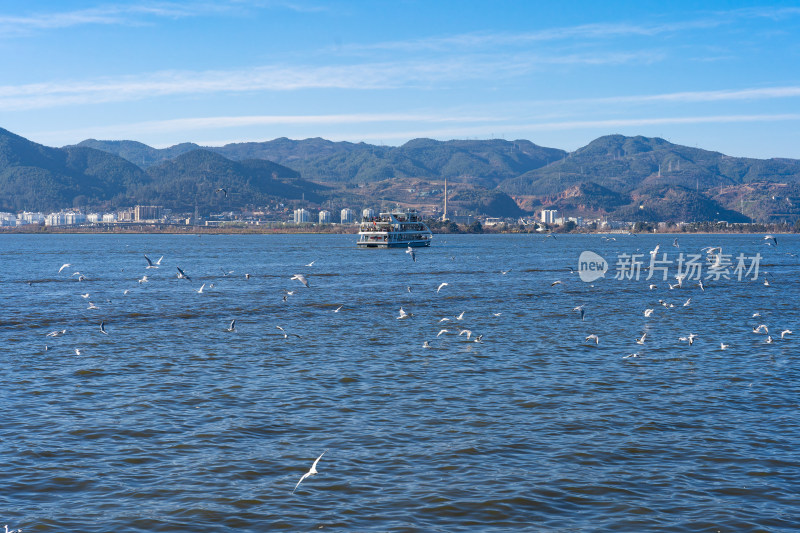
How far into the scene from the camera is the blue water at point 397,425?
1322 cm

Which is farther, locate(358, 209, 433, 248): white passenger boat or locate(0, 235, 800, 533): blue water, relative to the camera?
locate(358, 209, 433, 248): white passenger boat

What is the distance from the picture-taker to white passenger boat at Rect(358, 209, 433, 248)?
142 m

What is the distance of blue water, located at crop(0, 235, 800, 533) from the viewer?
1322cm

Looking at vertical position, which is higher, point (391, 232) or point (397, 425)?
point (391, 232)

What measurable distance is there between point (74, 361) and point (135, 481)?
44.0 feet

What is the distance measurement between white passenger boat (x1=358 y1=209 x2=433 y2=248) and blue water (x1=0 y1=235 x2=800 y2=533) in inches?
4051

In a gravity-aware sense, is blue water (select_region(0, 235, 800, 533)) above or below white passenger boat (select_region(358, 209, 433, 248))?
below

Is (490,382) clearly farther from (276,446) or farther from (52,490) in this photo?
(52,490)

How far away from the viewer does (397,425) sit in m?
18.2

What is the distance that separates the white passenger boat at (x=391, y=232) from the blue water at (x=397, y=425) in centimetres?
10290

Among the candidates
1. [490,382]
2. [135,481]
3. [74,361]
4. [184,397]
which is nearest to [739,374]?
[490,382]

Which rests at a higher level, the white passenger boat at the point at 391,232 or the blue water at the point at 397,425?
the white passenger boat at the point at 391,232

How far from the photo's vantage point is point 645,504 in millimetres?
13430

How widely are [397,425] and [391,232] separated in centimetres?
12443
